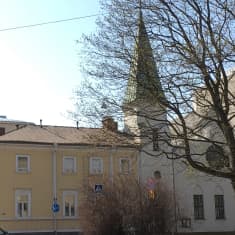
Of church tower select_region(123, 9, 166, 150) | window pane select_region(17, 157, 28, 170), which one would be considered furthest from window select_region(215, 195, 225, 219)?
church tower select_region(123, 9, 166, 150)

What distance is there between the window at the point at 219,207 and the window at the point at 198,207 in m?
1.74

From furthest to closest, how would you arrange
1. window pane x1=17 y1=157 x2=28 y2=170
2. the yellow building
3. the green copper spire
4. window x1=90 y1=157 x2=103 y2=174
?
1. window x1=90 y1=157 x2=103 y2=174
2. window pane x1=17 y1=157 x2=28 y2=170
3. the yellow building
4. the green copper spire

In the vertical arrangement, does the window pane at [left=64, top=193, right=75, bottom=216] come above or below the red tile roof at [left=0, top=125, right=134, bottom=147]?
below

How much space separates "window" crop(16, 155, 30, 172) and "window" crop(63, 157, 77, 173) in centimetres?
356

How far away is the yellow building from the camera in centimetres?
4897

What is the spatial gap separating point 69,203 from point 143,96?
33548mm

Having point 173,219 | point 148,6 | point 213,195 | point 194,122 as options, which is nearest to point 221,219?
point 213,195

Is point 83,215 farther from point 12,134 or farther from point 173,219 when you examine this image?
point 12,134

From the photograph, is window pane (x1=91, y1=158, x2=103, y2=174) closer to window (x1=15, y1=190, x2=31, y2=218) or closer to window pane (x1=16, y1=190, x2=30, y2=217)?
window (x1=15, y1=190, x2=31, y2=218)

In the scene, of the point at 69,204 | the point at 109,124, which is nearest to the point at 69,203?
the point at 69,204

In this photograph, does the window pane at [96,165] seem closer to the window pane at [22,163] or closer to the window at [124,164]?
the window at [124,164]

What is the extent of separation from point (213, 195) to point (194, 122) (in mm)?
37363

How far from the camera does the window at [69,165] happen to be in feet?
171

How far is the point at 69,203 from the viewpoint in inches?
2024
